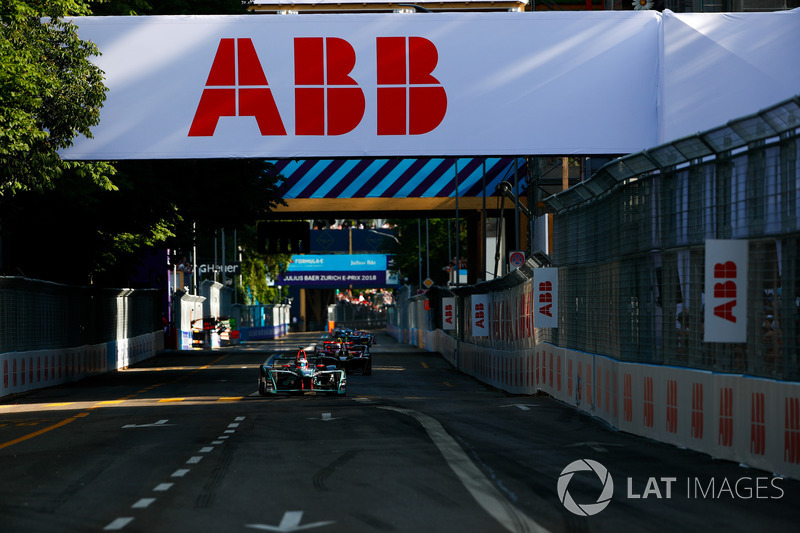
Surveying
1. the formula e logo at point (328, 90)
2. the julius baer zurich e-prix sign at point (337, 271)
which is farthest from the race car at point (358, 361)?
the julius baer zurich e-prix sign at point (337, 271)

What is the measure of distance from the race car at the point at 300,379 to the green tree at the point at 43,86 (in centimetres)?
656

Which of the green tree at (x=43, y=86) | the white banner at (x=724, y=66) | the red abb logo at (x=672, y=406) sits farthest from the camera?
the green tree at (x=43, y=86)

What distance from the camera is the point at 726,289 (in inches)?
522

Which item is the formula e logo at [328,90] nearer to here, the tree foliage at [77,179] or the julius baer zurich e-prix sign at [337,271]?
the tree foliage at [77,179]

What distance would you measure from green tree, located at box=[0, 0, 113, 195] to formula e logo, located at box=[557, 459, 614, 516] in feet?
40.7

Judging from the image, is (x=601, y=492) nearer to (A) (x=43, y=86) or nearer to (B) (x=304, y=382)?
(A) (x=43, y=86)

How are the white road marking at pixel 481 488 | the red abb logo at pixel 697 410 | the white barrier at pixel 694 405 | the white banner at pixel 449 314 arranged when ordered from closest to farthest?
the white road marking at pixel 481 488 < the white barrier at pixel 694 405 < the red abb logo at pixel 697 410 < the white banner at pixel 449 314

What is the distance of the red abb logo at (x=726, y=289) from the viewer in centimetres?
1318

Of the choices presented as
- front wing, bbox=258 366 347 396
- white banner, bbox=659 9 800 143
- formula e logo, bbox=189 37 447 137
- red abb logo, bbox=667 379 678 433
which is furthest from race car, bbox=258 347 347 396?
red abb logo, bbox=667 379 678 433

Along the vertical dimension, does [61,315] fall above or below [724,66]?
below

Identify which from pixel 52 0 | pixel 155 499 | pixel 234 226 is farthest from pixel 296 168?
pixel 155 499

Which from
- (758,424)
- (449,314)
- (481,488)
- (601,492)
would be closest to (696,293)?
(758,424)

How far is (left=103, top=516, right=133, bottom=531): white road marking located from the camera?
9.45 meters

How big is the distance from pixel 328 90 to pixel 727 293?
10.3 metres
